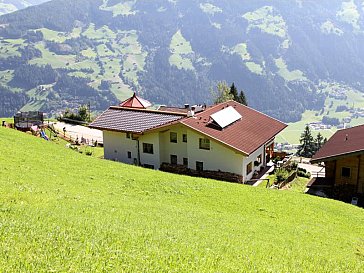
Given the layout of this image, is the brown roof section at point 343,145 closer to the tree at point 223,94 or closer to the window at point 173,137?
the window at point 173,137

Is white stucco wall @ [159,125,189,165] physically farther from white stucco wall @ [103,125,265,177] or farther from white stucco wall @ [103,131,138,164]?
white stucco wall @ [103,131,138,164]

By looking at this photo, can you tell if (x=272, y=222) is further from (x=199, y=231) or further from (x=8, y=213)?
(x=8, y=213)

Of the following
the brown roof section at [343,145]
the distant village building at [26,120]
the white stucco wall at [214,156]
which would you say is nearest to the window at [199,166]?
the white stucco wall at [214,156]

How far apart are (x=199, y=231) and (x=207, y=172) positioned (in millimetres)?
22085

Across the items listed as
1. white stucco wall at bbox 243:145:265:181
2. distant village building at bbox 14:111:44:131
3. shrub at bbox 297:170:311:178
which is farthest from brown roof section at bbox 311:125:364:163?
distant village building at bbox 14:111:44:131

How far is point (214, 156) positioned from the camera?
36.9 metres

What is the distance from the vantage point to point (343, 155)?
32.6 metres

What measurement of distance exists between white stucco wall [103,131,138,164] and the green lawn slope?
13.2m

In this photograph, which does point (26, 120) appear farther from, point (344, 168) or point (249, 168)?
point (344, 168)

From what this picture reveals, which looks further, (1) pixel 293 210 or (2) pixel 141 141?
(2) pixel 141 141

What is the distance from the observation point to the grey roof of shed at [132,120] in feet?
133

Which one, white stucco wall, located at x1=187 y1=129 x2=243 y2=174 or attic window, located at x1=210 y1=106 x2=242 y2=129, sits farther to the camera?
attic window, located at x1=210 y1=106 x2=242 y2=129

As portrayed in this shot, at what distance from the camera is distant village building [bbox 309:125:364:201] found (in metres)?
32.9

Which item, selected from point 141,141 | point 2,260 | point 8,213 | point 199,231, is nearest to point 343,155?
point 141,141
